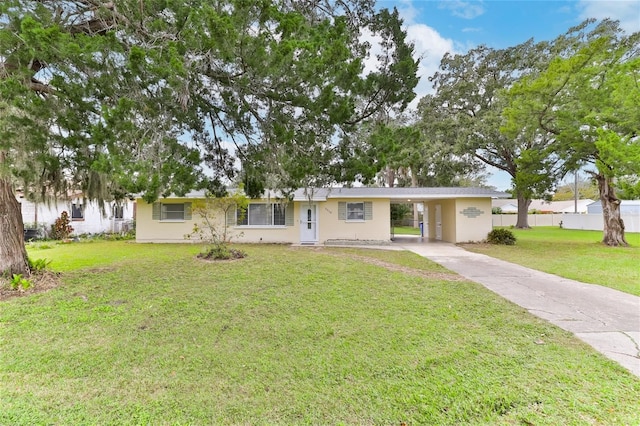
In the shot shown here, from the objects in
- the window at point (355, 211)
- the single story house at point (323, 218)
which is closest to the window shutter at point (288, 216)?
the single story house at point (323, 218)

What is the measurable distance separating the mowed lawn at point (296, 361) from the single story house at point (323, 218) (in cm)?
935

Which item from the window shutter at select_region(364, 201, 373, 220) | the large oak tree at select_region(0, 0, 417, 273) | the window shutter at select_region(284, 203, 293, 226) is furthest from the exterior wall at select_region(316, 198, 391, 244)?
the large oak tree at select_region(0, 0, 417, 273)

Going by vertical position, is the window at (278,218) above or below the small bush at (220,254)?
above

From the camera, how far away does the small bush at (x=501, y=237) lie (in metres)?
14.8

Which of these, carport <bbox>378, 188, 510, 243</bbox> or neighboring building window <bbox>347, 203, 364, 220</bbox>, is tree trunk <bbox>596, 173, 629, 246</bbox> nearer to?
carport <bbox>378, 188, 510, 243</bbox>

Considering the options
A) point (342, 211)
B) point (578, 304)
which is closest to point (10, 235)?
point (578, 304)

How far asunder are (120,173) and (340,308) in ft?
12.6

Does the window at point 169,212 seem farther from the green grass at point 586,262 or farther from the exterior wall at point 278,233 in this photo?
the green grass at point 586,262

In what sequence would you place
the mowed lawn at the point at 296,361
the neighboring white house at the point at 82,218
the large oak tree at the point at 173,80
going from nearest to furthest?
the mowed lawn at the point at 296,361, the large oak tree at the point at 173,80, the neighboring white house at the point at 82,218

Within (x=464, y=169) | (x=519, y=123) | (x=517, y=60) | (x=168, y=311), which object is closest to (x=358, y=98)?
(x=168, y=311)

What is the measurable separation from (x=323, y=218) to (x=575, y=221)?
24.8 metres

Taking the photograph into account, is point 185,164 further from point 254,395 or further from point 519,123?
point 519,123

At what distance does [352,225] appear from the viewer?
15.9 meters

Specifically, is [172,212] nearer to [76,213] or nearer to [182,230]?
[182,230]
